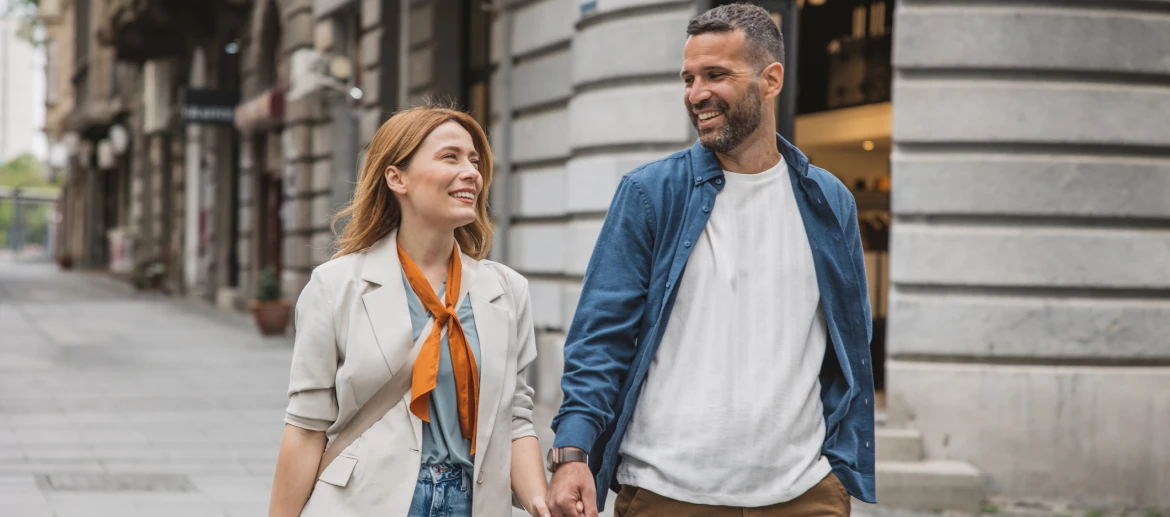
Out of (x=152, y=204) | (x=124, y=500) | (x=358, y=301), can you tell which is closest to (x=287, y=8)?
(x=124, y=500)

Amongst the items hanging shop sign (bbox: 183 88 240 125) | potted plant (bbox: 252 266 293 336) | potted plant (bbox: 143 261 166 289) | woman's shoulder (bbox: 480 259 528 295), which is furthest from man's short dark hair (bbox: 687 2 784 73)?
potted plant (bbox: 143 261 166 289)

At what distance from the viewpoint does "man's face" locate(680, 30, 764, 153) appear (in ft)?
10.3

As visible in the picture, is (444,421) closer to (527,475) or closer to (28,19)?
(527,475)

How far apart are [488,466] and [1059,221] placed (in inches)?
244

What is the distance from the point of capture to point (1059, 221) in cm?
829

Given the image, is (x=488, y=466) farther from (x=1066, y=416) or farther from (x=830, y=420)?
(x=1066, y=416)

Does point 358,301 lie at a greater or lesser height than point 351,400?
greater

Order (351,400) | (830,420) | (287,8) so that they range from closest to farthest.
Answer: (351,400)
(830,420)
(287,8)

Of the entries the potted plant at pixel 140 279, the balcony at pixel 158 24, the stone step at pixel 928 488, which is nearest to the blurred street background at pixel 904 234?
the stone step at pixel 928 488

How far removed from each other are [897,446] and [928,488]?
419 millimetres

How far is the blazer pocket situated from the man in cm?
44

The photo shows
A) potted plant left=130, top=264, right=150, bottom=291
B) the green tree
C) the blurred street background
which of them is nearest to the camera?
the blurred street background

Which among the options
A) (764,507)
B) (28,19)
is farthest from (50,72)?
(764,507)

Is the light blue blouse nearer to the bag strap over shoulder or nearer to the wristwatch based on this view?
the bag strap over shoulder
